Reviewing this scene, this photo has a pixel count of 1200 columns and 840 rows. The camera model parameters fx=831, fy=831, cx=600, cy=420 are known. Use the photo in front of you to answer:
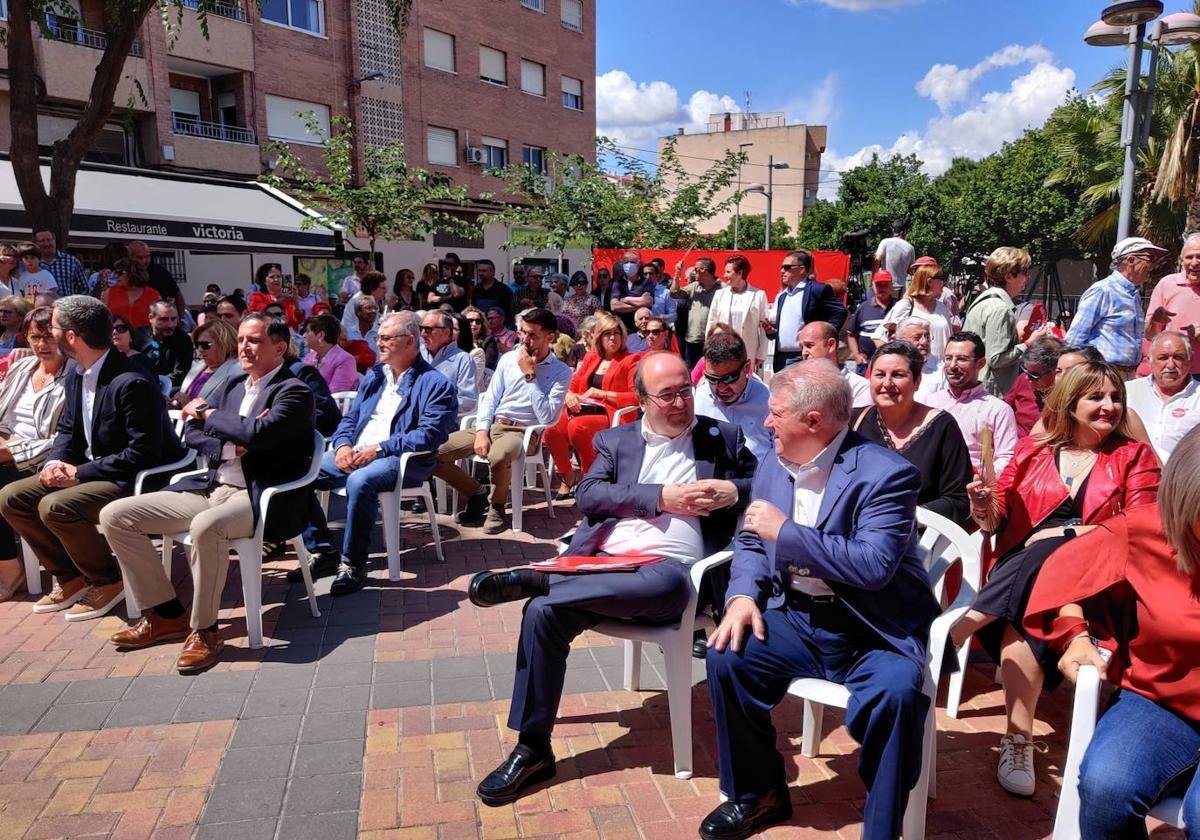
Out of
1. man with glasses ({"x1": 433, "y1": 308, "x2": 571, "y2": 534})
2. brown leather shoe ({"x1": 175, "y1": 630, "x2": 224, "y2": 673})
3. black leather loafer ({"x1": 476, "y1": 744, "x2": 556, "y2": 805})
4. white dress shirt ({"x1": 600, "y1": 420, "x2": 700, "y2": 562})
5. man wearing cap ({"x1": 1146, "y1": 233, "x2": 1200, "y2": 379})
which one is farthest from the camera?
man with glasses ({"x1": 433, "y1": 308, "x2": 571, "y2": 534})

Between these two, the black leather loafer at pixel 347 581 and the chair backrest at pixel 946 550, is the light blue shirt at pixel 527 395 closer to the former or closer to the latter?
the black leather loafer at pixel 347 581

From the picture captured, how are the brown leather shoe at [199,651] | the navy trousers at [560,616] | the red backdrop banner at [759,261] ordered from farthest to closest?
the red backdrop banner at [759,261] < the brown leather shoe at [199,651] < the navy trousers at [560,616]

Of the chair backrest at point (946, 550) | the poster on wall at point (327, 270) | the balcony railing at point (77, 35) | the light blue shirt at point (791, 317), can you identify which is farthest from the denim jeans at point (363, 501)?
the balcony railing at point (77, 35)

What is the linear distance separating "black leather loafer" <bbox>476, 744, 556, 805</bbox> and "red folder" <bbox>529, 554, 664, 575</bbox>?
0.64m

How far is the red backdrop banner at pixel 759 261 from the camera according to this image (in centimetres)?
1543

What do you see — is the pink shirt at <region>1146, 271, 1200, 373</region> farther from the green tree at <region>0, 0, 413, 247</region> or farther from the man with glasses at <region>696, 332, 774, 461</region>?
the green tree at <region>0, 0, 413, 247</region>

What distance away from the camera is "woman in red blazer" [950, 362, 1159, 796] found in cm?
299

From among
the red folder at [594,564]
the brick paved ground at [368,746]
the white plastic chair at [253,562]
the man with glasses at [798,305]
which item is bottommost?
the brick paved ground at [368,746]

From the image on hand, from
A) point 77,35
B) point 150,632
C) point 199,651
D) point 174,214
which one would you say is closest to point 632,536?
point 199,651

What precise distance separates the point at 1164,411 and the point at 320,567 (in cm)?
487

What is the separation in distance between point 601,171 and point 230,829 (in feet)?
55.7

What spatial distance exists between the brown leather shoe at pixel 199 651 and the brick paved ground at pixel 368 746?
0.06 meters

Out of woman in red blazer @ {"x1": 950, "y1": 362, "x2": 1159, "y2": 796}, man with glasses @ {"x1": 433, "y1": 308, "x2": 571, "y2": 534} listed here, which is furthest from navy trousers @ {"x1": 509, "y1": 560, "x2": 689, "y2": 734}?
man with glasses @ {"x1": 433, "y1": 308, "x2": 571, "y2": 534}

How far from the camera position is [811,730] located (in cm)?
315
